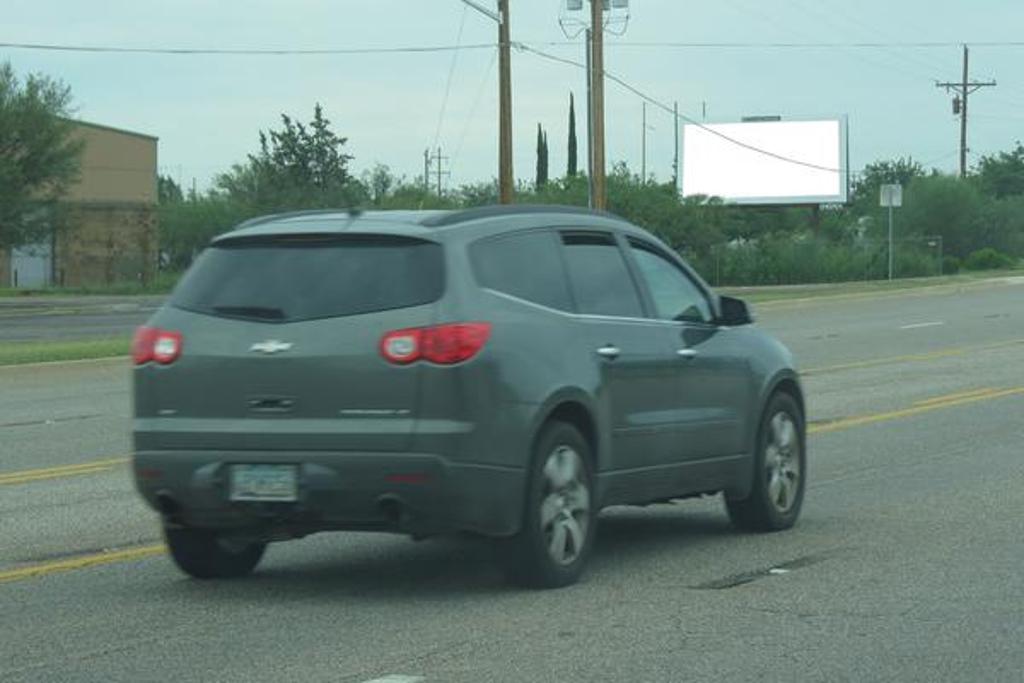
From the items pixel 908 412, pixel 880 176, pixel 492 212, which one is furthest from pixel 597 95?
pixel 880 176

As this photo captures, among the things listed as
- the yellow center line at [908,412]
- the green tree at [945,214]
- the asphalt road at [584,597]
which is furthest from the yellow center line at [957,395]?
the green tree at [945,214]

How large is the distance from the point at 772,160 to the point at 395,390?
90017 millimetres

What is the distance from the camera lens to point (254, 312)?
9.20 meters

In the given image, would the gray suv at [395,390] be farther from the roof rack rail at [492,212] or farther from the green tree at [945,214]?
the green tree at [945,214]

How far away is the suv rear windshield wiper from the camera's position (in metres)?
9.13

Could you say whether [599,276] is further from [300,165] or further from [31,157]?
[300,165]

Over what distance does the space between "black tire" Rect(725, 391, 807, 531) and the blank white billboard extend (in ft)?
277

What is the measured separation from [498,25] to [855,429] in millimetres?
25031

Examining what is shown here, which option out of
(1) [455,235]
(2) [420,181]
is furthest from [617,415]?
(2) [420,181]

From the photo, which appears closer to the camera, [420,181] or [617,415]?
[617,415]

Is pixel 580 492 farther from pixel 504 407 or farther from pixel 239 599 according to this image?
pixel 239 599

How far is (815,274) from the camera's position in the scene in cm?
6625

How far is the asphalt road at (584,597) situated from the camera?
775cm

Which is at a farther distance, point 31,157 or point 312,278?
point 31,157
